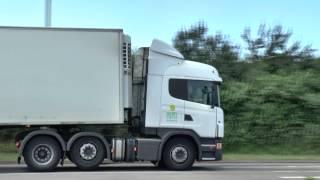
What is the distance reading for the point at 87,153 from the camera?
1855cm

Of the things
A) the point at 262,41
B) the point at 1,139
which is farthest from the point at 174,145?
the point at 262,41

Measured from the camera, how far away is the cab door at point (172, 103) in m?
19.2

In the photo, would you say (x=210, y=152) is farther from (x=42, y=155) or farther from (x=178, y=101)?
(x=42, y=155)

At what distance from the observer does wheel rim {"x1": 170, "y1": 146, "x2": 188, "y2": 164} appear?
19.1 metres

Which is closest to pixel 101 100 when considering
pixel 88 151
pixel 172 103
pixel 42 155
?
pixel 88 151

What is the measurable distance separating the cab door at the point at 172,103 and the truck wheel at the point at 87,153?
2.05 m

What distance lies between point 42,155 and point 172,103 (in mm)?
4111

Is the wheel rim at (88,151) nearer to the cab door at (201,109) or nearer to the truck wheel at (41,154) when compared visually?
the truck wheel at (41,154)

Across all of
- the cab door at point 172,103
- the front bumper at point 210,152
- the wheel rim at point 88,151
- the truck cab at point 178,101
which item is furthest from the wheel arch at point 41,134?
the front bumper at point 210,152

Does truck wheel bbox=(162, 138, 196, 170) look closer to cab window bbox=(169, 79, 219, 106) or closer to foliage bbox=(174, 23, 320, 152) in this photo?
cab window bbox=(169, 79, 219, 106)

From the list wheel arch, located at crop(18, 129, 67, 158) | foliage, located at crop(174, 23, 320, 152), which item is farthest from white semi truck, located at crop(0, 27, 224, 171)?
foliage, located at crop(174, 23, 320, 152)

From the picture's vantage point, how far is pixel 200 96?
19.6m

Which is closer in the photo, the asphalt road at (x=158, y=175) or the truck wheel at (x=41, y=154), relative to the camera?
the asphalt road at (x=158, y=175)

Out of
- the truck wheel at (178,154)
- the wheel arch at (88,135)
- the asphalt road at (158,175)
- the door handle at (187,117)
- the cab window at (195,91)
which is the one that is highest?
the cab window at (195,91)
